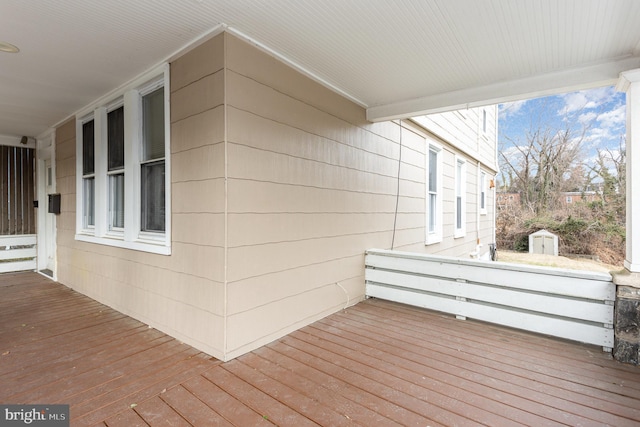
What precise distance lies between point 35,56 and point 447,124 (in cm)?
616

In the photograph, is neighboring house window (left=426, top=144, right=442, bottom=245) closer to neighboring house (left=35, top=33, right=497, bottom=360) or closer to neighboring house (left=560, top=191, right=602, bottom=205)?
neighboring house (left=35, top=33, right=497, bottom=360)

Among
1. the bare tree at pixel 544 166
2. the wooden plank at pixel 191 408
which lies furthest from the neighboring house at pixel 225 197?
the bare tree at pixel 544 166

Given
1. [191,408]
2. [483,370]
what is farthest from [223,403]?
[483,370]

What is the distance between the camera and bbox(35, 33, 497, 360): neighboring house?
239cm

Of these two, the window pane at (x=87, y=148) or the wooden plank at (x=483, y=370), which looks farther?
the window pane at (x=87, y=148)

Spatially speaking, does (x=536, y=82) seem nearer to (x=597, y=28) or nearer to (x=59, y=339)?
(x=597, y=28)

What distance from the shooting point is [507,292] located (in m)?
2.97

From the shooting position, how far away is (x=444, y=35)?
2359 mm

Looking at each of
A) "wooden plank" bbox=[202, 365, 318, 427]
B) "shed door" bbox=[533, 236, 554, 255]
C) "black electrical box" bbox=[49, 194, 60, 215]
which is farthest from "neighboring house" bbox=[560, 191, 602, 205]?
"black electrical box" bbox=[49, 194, 60, 215]

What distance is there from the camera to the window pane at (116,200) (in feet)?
11.9

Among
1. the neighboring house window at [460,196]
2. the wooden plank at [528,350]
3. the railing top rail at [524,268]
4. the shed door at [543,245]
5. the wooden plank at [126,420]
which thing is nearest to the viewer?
the wooden plank at [126,420]

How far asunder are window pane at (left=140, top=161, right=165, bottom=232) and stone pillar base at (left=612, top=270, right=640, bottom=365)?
3.97 m

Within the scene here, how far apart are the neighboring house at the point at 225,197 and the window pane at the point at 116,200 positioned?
0.02 m

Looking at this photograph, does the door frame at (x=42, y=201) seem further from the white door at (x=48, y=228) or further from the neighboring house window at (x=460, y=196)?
the neighboring house window at (x=460, y=196)
